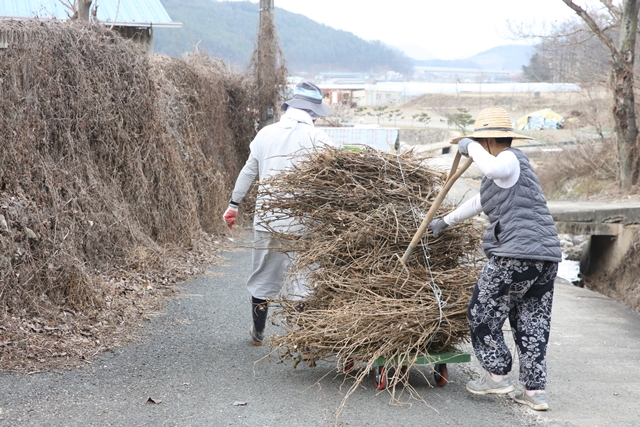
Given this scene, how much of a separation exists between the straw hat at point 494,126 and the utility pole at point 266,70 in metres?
10.8

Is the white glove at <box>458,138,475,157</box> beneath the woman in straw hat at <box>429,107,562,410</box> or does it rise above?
above

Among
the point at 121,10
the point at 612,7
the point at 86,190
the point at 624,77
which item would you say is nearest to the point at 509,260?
the point at 86,190

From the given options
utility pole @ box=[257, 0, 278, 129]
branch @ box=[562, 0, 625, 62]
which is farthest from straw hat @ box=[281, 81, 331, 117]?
branch @ box=[562, 0, 625, 62]

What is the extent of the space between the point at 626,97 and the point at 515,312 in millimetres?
13925

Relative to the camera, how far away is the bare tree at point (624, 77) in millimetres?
16266

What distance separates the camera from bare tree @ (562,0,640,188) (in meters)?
16.3

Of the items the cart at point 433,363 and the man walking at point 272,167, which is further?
the man walking at point 272,167

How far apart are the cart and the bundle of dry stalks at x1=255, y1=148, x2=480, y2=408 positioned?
0.05 m

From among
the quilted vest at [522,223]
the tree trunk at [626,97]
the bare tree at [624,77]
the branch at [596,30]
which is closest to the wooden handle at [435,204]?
the quilted vest at [522,223]

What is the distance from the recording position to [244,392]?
16.3ft

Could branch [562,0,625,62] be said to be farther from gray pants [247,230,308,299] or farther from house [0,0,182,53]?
gray pants [247,230,308,299]

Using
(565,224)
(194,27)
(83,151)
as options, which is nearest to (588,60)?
(565,224)

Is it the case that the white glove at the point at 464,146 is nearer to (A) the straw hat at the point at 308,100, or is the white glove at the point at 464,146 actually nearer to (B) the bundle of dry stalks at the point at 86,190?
(A) the straw hat at the point at 308,100

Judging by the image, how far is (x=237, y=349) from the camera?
6.06 metres
